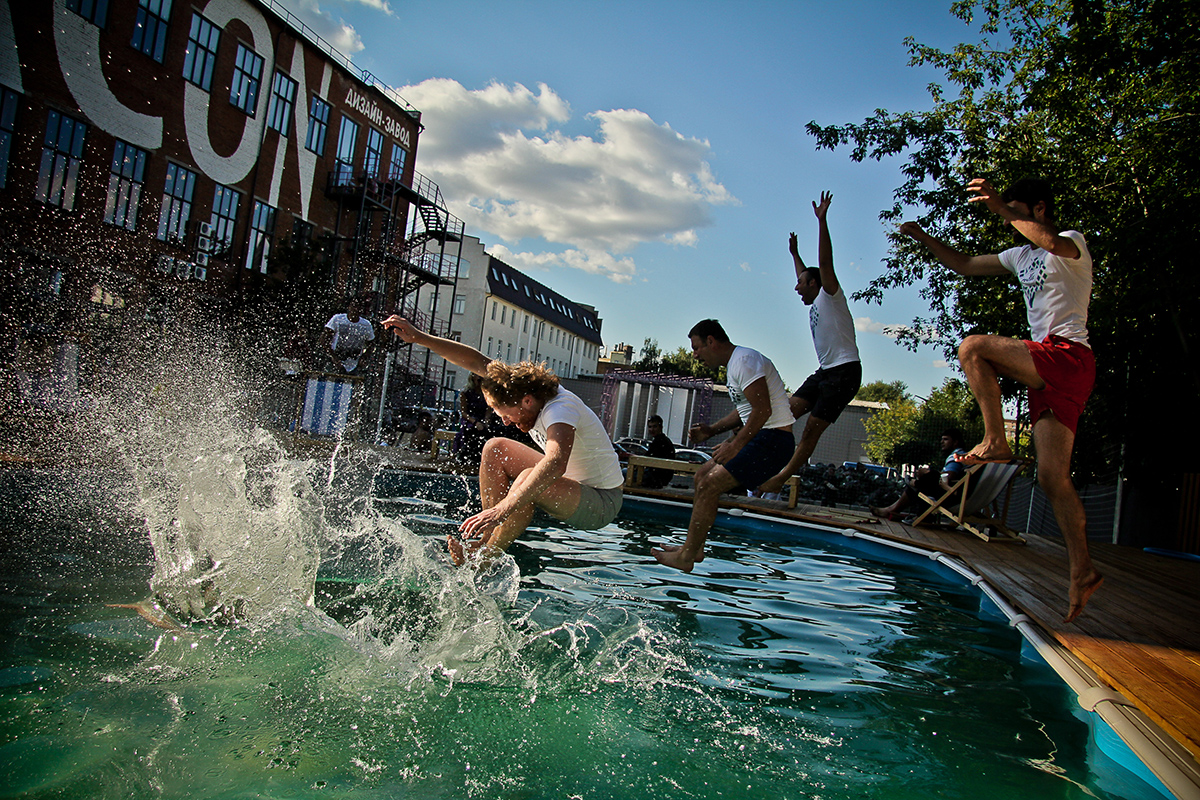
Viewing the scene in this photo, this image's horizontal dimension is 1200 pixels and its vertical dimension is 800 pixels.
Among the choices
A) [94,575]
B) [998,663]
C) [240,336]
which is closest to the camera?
[94,575]

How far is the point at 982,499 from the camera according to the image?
8.99 metres

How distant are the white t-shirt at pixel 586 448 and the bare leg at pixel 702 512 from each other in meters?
0.59

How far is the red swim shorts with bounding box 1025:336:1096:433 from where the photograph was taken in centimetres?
339

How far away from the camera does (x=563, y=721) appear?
2.44 metres

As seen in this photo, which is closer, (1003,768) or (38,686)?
(38,686)

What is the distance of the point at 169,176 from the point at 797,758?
2042 centimetres

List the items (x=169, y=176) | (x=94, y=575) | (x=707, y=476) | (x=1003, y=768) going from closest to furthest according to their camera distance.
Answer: (x=1003, y=768) → (x=94, y=575) → (x=707, y=476) → (x=169, y=176)

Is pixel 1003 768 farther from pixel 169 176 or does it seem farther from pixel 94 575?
pixel 169 176

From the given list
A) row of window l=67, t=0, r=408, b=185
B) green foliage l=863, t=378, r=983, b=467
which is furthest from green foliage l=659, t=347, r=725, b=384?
row of window l=67, t=0, r=408, b=185

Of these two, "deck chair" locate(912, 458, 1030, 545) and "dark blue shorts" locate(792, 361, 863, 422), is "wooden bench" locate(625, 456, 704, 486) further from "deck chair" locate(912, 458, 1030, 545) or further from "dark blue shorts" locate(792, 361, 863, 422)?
"dark blue shorts" locate(792, 361, 863, 422)

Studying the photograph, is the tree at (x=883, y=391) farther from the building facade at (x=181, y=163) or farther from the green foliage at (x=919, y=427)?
the building facade at (x=181, y=163)

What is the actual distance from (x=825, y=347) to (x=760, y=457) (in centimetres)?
124

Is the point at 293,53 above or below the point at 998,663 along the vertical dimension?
above

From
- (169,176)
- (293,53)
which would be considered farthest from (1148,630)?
(293,53)
